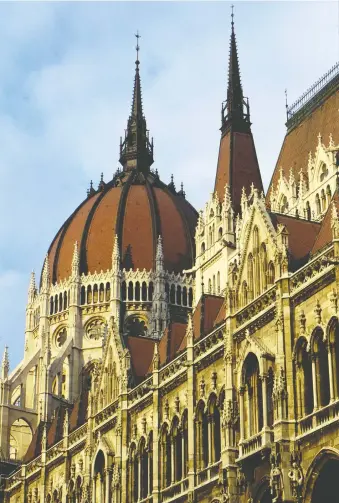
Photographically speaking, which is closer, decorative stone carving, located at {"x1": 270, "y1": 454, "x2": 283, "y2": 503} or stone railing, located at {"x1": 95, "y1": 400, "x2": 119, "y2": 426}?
decorative stone carving, located at {"x1": 270, "y1": 454, "x2": 283, "y2": 503}

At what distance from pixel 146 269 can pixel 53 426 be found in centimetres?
2371

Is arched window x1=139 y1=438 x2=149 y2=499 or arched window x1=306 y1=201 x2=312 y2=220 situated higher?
arched window x1=306 y1=201 x2=312 y2=220

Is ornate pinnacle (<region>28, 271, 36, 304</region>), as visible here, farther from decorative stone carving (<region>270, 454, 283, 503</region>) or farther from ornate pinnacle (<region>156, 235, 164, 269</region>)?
decorative stone carving (<region>270, 454, 283, 503</region>)

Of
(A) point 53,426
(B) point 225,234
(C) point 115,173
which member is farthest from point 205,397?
(C) point 115,173

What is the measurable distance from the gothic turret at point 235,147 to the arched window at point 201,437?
2273 centimetres

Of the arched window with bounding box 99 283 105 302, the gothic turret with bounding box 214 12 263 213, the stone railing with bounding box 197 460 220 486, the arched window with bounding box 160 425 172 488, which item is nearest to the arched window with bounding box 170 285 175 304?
the arched window with bounding box 99 283 105 302

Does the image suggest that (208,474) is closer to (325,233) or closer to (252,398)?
(252,398)

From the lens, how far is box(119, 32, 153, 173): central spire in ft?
358

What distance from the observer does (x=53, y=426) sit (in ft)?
254

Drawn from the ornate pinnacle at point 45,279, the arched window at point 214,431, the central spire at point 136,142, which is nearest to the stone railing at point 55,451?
the arched window at point 214,431

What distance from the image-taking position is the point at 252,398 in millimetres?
50312

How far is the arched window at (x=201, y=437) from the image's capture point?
5359cm

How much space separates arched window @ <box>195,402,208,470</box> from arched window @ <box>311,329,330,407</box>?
32.1 ft

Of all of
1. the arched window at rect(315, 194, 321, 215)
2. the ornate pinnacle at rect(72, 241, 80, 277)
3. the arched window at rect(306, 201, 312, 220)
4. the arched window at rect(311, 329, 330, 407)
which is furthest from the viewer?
the ornate pinnacle at rect(72, 241, 80, 277)
